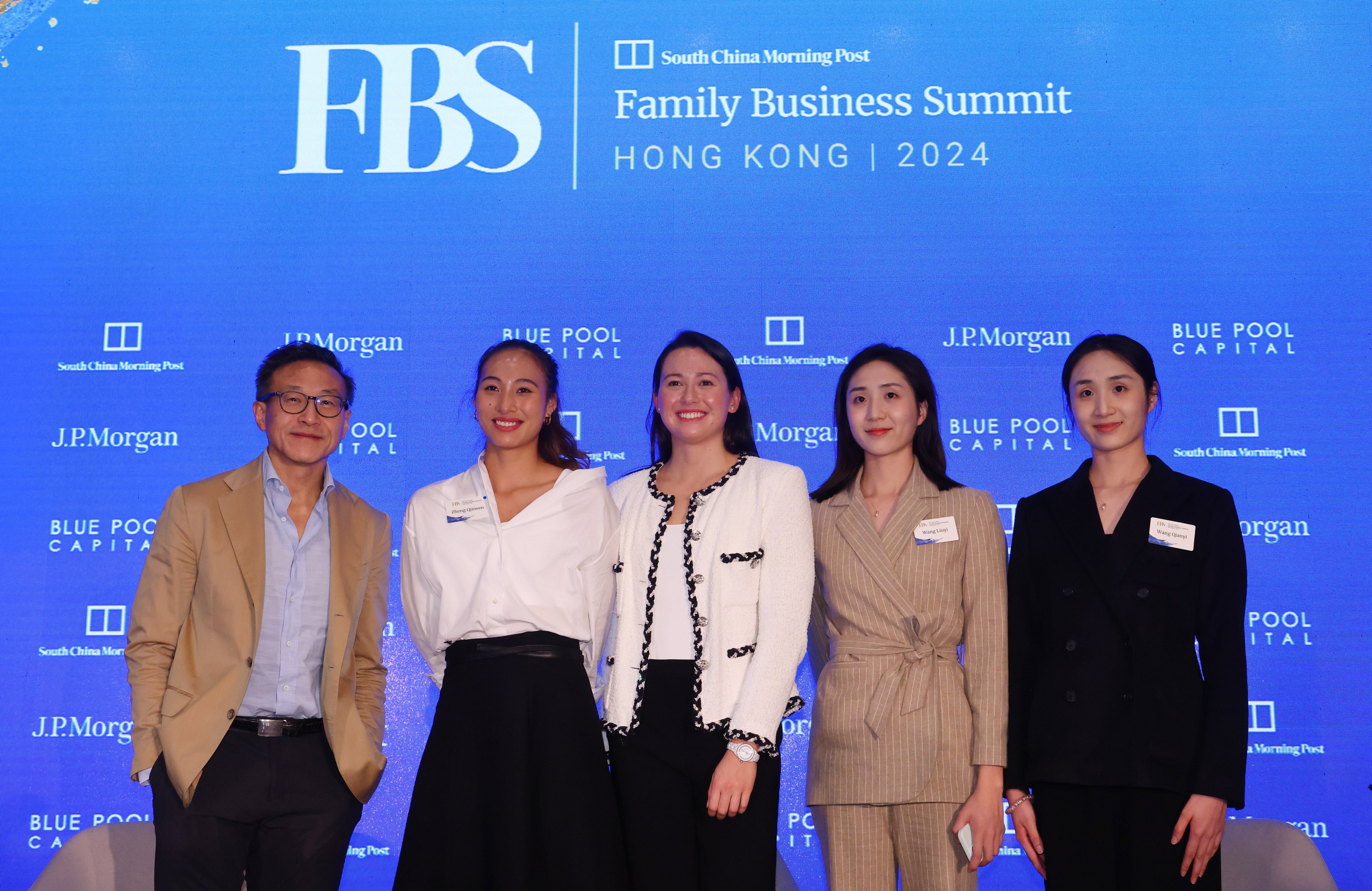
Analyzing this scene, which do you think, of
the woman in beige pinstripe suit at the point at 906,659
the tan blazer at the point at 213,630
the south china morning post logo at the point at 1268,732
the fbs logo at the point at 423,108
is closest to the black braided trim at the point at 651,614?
the woman in beige pinstripe suit at the point at 906,659

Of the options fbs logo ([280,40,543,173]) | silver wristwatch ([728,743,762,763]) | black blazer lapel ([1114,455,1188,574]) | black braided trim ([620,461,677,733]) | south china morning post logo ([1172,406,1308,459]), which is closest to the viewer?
silver wristwatch ([728,743,762,763])

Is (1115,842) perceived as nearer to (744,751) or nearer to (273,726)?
(744,751)

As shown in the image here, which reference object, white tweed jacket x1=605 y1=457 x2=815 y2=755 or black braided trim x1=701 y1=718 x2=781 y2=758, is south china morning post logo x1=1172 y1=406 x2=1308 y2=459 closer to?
white tweed jacket x1=605 y1=457 x2=815 y2=755

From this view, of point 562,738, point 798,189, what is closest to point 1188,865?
point 562,738

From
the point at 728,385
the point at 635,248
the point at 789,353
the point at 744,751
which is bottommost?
the point at 744,751

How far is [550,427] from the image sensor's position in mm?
2391

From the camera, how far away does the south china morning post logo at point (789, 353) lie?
360 centimetres

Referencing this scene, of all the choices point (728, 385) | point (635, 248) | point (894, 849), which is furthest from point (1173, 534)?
point (635, 248)

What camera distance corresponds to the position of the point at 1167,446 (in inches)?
139

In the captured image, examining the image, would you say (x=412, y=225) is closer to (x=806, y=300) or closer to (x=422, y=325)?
(x=422, y=325)

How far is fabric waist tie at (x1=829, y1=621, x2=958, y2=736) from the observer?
2082mm

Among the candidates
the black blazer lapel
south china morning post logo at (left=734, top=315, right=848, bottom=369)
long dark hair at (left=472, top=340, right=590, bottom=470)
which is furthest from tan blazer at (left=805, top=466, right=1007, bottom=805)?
south china morning post logo at (left=734, top=315, right=848, bottom=369)

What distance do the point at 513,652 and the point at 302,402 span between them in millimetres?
784

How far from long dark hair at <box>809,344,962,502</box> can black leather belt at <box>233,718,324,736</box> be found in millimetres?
1266
